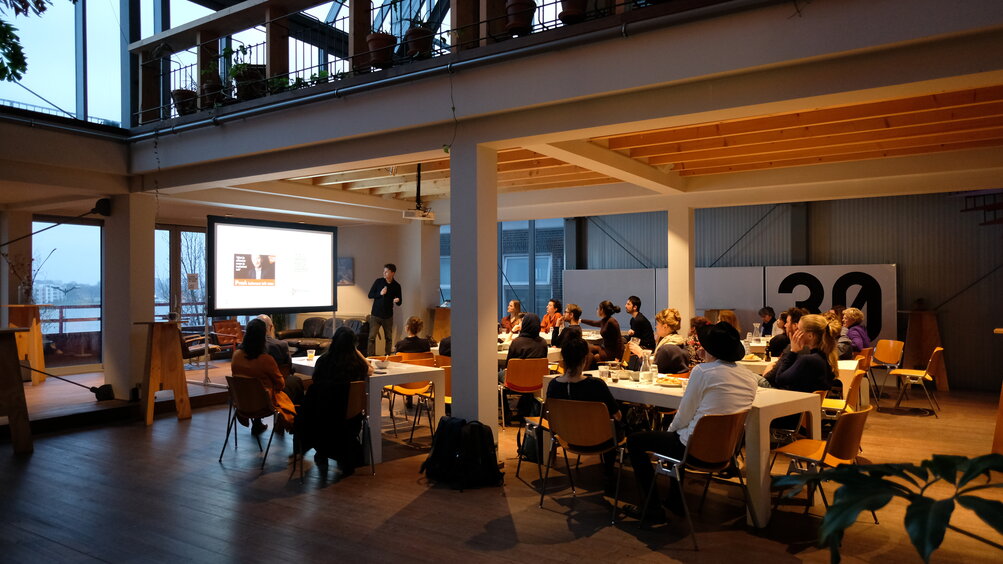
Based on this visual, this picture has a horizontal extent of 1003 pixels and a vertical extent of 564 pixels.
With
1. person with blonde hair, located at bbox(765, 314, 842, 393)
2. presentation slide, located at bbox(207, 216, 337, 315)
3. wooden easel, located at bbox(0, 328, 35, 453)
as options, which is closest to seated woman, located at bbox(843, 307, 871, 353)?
person with blonde hair, located at bbox(765, 314, 842, 393)

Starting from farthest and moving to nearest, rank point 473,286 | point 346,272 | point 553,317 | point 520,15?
point 346,272 < point 553,317 < point 473,286 < point 520,15

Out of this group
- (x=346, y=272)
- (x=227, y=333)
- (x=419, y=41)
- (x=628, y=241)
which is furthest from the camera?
(x=628, y=241)

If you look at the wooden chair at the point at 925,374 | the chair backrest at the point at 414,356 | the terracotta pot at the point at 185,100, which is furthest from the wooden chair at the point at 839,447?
the terracotta pot at the point at 185,100

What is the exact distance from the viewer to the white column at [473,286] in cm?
526

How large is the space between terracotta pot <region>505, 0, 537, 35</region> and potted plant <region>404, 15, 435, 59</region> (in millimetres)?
807

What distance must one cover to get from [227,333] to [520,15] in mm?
Answer: 8958

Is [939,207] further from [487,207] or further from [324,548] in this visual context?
[324,548]

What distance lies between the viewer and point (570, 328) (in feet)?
22.9

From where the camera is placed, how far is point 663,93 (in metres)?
4.62

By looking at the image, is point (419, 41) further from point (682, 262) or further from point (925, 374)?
point (925, 374)

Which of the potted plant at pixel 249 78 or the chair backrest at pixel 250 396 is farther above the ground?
the potted plant at pixel 249 78

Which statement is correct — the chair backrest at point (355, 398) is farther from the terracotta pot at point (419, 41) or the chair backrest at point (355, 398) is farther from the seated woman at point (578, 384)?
the terracotta pot at point (419, 41)

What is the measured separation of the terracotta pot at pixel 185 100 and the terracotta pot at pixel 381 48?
2.81 meters

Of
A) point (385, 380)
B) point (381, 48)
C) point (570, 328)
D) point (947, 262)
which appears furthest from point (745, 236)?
point (385, 380)
